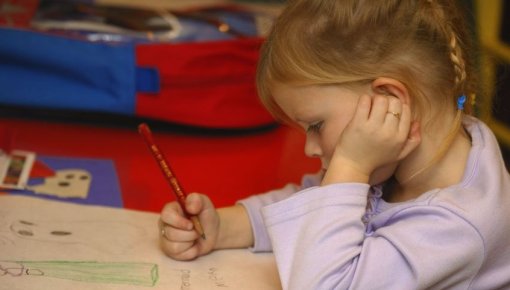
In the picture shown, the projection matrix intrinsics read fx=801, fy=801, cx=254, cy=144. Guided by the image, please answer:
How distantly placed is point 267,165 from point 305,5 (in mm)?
380

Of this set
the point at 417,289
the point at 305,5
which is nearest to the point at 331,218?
the point at 417,289

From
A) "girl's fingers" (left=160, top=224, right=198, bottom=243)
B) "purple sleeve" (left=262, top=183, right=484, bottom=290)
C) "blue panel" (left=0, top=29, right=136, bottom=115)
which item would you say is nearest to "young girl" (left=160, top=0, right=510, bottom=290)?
"purple sleeve" (left=262, top=183, right=484, bottom=290)

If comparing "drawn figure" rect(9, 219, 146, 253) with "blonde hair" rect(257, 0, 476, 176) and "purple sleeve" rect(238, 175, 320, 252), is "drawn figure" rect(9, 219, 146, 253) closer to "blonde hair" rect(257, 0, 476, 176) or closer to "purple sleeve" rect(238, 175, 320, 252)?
"purple sleeve" rect(238, 175, 320, 252)

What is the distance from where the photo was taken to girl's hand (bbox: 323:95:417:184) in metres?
0.76

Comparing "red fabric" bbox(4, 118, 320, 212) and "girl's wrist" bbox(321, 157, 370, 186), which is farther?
"red fabric" bbox(4, 118, 320, 212)

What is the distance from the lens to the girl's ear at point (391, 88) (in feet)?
2.52

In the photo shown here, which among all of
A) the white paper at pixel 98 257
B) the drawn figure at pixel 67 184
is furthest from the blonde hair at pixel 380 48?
the drawn figure at pixel 67 184

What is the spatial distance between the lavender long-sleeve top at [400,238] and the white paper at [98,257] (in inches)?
3.7

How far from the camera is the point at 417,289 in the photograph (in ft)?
2.38

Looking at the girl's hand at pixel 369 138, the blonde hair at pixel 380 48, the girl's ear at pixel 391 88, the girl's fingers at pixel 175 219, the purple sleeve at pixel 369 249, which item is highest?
the blonde hair at pixel 380 48

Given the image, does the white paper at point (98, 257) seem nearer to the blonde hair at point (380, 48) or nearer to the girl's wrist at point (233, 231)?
the girl's wrist at point (233, 231)

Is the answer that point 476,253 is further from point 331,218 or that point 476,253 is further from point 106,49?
point 106,49

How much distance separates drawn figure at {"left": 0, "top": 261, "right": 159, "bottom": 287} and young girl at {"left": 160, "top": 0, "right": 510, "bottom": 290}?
0.14 meters

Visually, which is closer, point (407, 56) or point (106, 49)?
point (407, 56)
